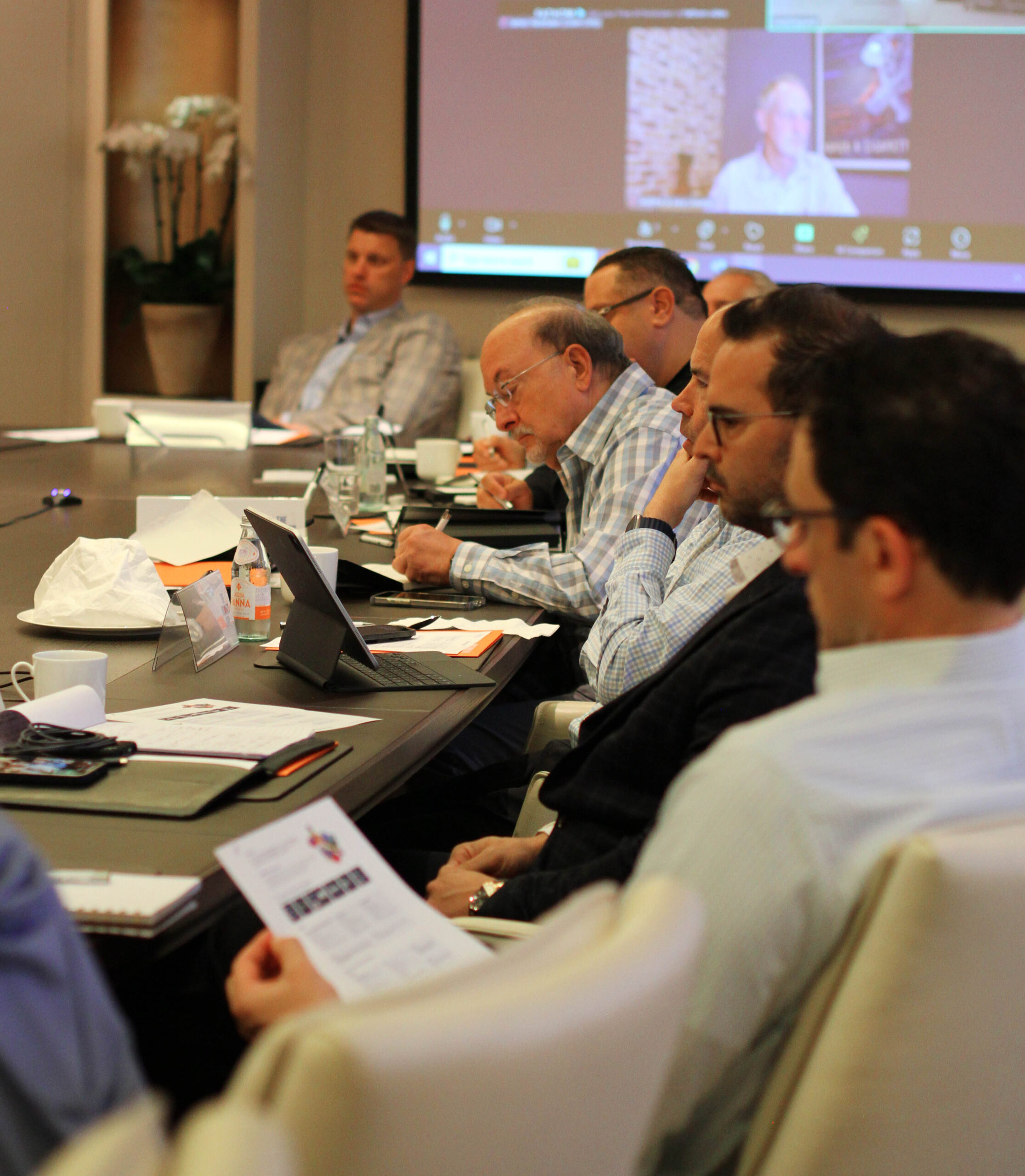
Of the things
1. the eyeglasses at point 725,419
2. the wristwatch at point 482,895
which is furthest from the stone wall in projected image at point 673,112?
the wristwatch at point 482,895

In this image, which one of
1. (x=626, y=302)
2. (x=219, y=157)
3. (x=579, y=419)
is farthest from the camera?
(x=219, y=157)

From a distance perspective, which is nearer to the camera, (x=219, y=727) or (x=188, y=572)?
(x=219, y=727)

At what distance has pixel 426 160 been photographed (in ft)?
18.4

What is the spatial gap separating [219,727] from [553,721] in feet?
2.44

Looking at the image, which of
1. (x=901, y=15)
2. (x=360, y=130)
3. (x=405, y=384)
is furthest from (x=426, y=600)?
(x=360, y=130)

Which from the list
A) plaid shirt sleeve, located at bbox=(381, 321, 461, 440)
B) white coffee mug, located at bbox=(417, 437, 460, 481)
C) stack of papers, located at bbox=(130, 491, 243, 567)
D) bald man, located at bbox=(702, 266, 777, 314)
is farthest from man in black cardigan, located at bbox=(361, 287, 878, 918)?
plaid shirt sleeve, located at bbox=(381, 321, 461, 440)

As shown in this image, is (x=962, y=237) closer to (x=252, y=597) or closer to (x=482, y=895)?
(x=252, y=597)

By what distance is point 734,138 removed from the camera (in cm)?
534

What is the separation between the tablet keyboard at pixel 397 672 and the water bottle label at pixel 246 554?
0.79ft

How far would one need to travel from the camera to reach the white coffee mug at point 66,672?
1.41 metres

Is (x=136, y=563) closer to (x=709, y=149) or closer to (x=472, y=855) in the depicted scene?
(x=472, y=855)

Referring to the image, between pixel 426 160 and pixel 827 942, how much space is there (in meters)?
5.31

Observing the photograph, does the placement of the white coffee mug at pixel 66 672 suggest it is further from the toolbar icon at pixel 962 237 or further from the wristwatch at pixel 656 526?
the toolbar icon at pixel 962 237

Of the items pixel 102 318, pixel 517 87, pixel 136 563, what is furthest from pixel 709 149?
pixel 136 563
